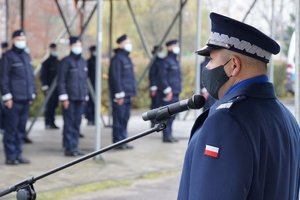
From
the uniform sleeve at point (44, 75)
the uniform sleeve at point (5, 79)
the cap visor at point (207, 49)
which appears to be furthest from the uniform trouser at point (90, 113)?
the cap visor at point (207, 49)

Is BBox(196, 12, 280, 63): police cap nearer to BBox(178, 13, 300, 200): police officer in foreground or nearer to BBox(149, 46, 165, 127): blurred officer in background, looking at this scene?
BBox(178, 13, 300, 200): police officer in foreground

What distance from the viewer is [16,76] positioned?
284 inches

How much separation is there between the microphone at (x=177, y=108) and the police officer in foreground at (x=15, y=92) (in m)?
5.17

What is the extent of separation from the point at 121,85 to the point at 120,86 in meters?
0.05

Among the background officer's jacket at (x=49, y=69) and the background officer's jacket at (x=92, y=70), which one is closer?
the background officer's jacket at (x=49, y=69)

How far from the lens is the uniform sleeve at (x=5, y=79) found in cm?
702

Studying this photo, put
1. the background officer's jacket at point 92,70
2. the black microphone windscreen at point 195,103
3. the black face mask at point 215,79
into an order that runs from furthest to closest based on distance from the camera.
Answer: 1. the background officer's jacket at point 92,70
2. the black microphone windscreen at point 195,103
3. the black face mask at point 215,79

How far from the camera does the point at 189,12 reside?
2327 centimetres

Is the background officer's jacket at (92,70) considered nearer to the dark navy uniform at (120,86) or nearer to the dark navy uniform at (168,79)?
the dark navy uniform at (168,79)

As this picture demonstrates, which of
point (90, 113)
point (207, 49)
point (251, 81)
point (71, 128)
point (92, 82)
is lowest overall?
point (90, 113)

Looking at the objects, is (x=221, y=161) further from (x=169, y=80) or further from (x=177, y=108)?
(x=169, y=80)

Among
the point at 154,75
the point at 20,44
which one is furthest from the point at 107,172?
the point at 154,75

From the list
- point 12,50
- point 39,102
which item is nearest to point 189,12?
point 39,102

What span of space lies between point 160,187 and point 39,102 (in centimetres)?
667
